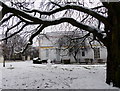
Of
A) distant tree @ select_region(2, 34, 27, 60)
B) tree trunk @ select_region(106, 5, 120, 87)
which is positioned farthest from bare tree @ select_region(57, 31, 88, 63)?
tree trunk @ select_region(106, 5, 120, 87)

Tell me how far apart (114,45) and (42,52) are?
29802 mm

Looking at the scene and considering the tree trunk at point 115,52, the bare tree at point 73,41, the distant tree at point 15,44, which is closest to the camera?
the tree trunk at point 115,52

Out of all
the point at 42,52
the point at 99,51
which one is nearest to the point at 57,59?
the point at 42,52

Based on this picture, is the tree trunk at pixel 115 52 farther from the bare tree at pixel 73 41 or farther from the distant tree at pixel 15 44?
the bare tree at pixel 73 41

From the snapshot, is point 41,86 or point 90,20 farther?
point 90,20

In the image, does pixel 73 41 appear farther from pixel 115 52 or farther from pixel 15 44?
pixel 115 52

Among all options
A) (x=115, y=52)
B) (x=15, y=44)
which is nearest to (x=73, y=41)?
(x=15, y=44)

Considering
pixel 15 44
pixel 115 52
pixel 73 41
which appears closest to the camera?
pixel 115 52

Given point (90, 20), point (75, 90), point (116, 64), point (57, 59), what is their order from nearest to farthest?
point (75, 90), point (116, 64), point (90, 20), point (57, 59)

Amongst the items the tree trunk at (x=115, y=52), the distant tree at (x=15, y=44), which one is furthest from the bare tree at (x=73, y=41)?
the tree trunk at (x=115, y=52)

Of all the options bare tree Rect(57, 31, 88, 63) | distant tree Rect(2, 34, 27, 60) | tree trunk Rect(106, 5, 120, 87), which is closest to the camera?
tree trunk Rect(106, 5, 120, 87)

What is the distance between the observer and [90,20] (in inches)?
510

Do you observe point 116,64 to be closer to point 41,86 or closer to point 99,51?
point 41,86

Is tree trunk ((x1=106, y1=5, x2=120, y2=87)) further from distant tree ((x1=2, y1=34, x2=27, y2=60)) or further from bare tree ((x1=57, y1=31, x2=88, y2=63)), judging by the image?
bare tree ((x1=57, y1=31, x2=88, y2=63))
